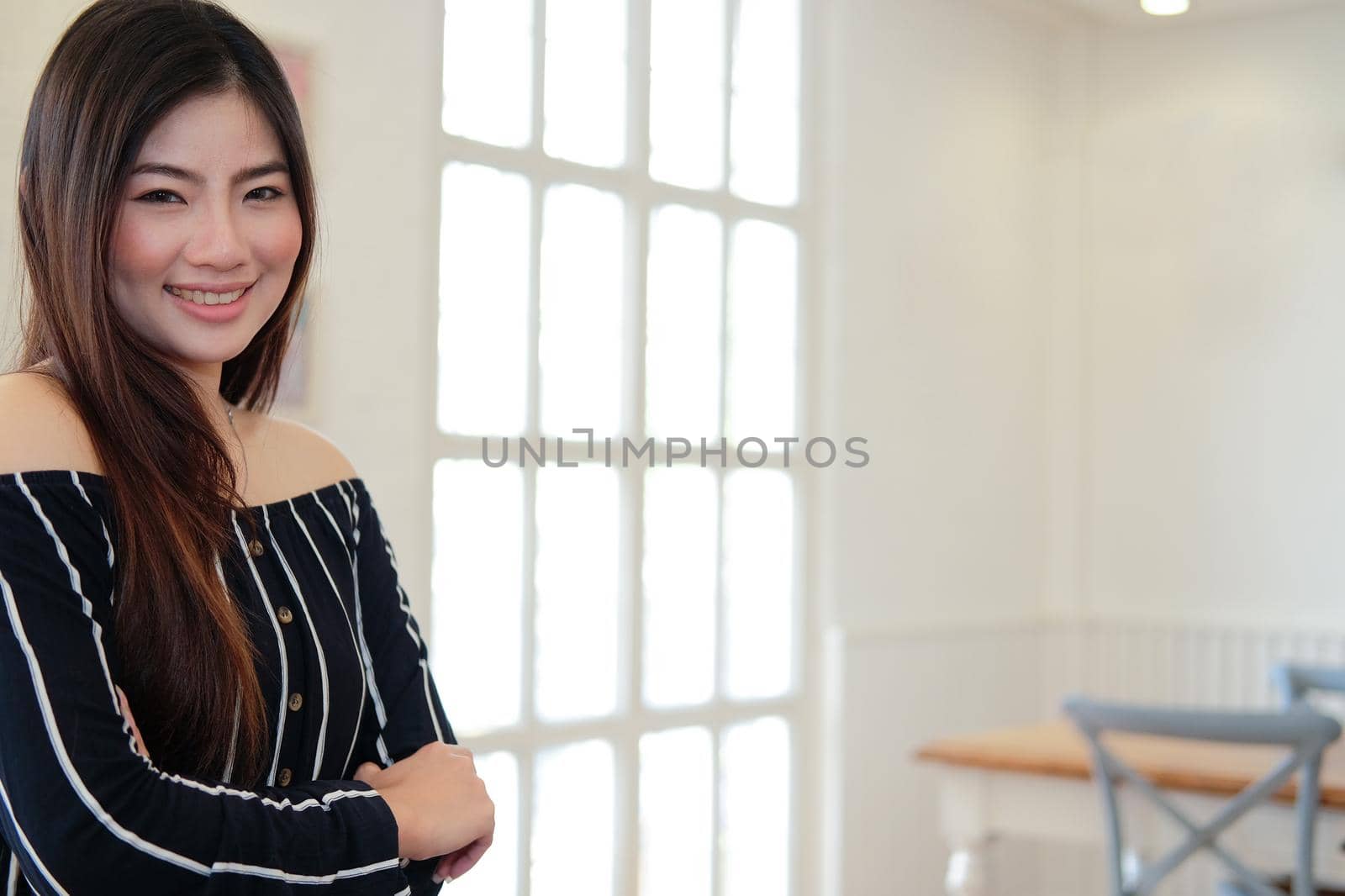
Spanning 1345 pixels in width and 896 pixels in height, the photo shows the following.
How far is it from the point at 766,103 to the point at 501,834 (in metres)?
2.36

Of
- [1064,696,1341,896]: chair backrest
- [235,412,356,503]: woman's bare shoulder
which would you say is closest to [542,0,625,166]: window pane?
[1064,696,1341,896]: chair backrest

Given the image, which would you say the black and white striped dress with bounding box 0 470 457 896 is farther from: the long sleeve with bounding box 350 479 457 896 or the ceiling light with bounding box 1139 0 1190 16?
the ceiling light with bounding box 1139 0 1190 16

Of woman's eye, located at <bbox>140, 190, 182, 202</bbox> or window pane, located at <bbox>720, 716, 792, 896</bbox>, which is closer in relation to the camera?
woman's eye, located at <bbox>140, 190, 182, 202</bbox>

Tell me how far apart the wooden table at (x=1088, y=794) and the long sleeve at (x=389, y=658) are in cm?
198

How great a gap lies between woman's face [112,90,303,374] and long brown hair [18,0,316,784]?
0.02m

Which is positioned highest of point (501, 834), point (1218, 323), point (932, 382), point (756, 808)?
point (1218, 323)

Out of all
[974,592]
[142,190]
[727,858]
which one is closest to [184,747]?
[142,190]

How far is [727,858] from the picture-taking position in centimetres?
441

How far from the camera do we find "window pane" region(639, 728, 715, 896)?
163 inches

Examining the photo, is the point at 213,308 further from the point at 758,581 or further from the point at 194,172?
the point at 758,581

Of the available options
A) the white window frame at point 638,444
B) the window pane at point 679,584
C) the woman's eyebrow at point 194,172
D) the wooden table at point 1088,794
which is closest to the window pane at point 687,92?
the white window frame at point 638,444

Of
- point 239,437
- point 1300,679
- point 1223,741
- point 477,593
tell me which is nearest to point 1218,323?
point 1300,679

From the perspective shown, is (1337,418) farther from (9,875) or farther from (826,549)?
(9,875)

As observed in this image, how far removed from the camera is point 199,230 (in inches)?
45.9
